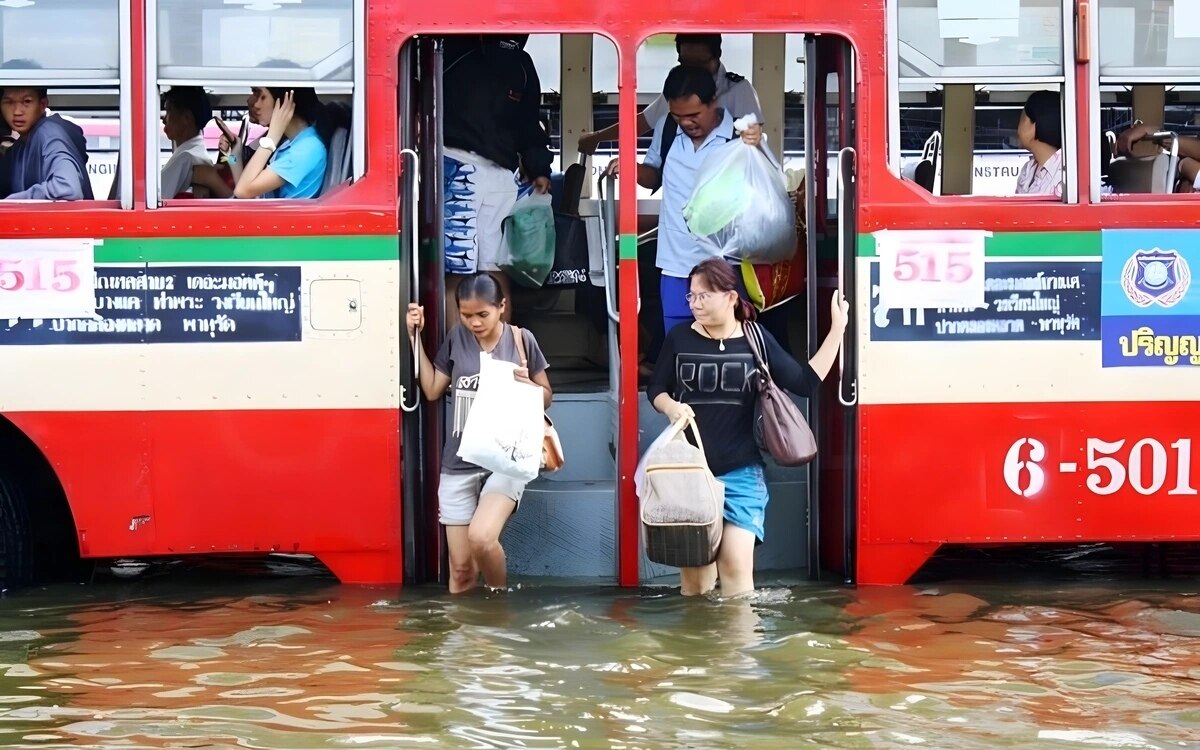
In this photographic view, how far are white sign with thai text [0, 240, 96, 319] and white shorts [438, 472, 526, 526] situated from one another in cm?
151

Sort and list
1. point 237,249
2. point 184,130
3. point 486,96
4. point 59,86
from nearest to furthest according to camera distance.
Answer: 1. point 59,86
2. point 237,249
3. point 184,130
4. point 486,96

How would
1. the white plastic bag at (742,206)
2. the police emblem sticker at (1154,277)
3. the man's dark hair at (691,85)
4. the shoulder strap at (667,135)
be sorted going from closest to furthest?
the police emblem sticker at (1154,277)
the white plastic bag at (742,206)
the man's dark hair at (691,85)
the shoulder strap at (667,135)

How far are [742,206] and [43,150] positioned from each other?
2724 millimetres

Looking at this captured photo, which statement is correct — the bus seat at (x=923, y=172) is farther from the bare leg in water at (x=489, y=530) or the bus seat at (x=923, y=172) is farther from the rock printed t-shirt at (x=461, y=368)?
the bare leg in water at (x=489, y=530)

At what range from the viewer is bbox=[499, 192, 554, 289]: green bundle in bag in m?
7.20

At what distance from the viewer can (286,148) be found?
6.30 m

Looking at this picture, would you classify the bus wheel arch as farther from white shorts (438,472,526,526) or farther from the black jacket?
the black jacket

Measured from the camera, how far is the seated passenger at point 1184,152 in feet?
21.3

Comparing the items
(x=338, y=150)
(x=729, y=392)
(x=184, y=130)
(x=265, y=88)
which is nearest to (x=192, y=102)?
(x=184, y=130)

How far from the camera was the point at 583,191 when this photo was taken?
8.62m

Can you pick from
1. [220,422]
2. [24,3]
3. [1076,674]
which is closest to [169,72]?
[24,3]

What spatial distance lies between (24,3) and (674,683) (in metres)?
3.44

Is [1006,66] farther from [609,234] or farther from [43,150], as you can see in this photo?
[43,150]

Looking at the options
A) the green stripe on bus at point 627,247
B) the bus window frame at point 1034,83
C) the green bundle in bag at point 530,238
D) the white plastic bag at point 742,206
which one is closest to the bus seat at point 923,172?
the bus window frame at point 1034,83
